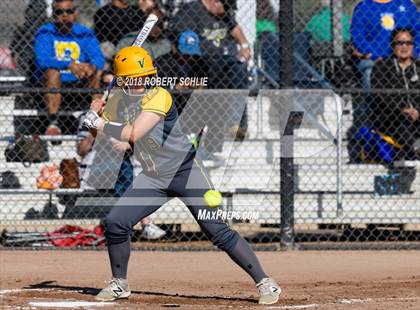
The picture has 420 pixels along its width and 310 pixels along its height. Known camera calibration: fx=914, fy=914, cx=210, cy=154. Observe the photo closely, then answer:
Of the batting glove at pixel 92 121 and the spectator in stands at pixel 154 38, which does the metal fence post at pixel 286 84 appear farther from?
the batting glove at pixel 92 121

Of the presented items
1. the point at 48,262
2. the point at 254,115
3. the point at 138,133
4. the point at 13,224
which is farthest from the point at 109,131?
the point at 254,115

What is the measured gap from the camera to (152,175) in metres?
6.62

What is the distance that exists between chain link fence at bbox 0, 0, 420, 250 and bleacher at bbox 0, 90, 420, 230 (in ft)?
0.05

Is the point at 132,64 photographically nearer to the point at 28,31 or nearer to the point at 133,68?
the point at 133,68

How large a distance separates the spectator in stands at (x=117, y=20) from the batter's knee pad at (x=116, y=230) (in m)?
4.48

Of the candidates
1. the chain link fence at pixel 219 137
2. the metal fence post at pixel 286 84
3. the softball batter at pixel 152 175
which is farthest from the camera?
the chain link fence at pixel 219 137

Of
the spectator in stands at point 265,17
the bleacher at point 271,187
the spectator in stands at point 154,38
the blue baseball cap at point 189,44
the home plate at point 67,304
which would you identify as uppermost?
the spectator in stands at point 265,17

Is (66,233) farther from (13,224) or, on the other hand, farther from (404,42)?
(404,42)

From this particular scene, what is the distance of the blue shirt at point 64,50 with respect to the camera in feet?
33.8

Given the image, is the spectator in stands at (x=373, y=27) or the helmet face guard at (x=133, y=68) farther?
the spectator in stands at (x=373, y=27)

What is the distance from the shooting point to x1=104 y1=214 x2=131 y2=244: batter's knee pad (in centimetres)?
651

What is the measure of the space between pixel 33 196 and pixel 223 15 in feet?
9.89

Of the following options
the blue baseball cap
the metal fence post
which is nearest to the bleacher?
the metal fence post

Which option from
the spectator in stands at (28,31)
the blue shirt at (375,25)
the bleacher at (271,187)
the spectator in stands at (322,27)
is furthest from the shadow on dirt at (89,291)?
→ the spectator in stands at (322,27)
